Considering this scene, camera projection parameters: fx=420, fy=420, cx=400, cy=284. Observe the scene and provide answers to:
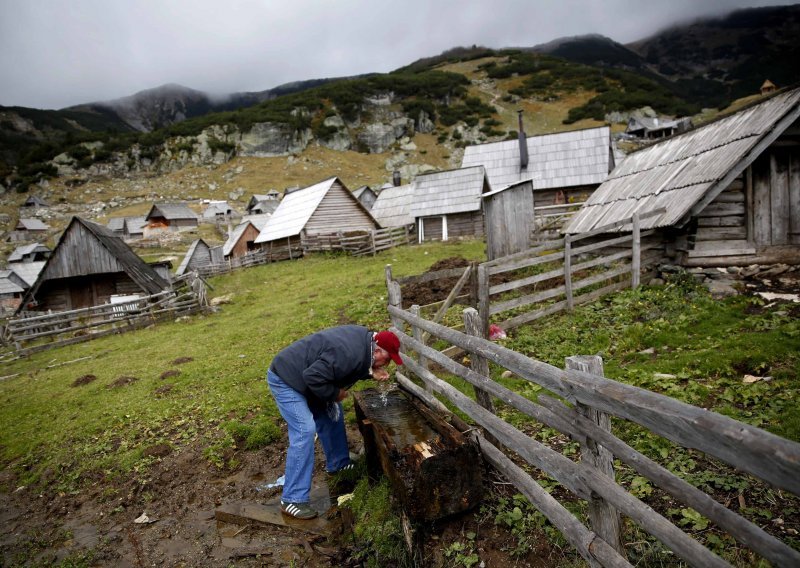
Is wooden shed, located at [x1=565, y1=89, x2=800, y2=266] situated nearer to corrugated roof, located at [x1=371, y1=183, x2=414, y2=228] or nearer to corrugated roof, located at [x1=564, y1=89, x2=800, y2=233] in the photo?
corrugated roof, located at [x1=564, y1=89, x2=800, y2=233]

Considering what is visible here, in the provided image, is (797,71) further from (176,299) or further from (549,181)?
(176,299)

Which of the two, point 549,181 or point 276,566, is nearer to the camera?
point 276,566

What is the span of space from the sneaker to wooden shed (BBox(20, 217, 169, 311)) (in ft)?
65.0

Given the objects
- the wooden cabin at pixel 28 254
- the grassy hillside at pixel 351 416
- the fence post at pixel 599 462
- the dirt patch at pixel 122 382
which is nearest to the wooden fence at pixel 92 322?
the grassy hillside at pixel 351 416

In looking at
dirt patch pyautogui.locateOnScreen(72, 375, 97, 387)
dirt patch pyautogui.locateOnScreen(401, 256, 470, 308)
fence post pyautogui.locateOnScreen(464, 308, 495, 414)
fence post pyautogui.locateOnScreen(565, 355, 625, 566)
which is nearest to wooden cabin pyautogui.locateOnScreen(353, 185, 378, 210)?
dirt patch pyautogui.locateOnScreen(401, 256, 470, 308)

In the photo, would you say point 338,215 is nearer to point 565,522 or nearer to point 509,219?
point 509,219

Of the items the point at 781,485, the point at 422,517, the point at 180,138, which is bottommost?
the point at 422,517

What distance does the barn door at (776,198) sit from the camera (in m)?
9.43

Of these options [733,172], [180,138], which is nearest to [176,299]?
[733,172]

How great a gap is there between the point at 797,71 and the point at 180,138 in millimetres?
170175

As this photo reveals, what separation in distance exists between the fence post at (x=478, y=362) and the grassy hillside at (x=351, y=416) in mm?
855

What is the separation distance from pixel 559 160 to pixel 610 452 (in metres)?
31.1

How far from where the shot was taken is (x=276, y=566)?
4078 millimetres

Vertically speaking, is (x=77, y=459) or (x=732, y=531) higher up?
(x=732, y=531)
